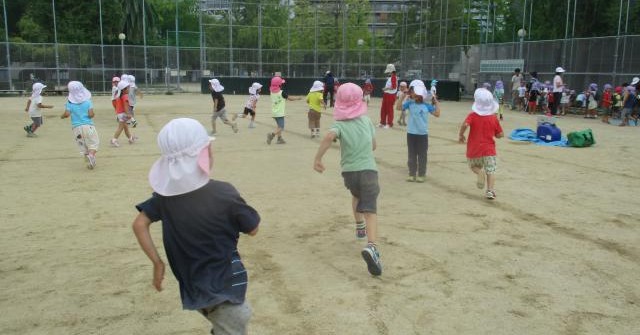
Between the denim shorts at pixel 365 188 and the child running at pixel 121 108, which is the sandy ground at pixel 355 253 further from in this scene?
the child running at pixel 121 108

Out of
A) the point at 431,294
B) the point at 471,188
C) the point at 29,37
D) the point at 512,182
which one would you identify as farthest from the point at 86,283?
the point at 29,37

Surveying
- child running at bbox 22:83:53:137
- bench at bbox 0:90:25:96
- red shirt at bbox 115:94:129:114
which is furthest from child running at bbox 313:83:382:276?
bench at bbox 0:90:25:96

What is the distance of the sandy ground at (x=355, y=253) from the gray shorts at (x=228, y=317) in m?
1.12

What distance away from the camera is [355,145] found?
5594 millimetres

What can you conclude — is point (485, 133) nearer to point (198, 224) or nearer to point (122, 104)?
point (198, 224)

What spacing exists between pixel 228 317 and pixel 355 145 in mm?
2869

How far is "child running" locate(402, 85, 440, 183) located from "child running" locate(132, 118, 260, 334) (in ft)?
21.9

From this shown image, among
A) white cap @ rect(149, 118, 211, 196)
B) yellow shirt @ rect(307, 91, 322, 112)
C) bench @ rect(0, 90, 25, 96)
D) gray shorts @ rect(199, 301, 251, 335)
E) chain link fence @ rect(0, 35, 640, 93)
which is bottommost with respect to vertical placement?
bench @ rect(0, 90, 25, 96)

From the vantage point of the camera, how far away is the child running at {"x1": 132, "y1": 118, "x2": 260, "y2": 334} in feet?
9.52

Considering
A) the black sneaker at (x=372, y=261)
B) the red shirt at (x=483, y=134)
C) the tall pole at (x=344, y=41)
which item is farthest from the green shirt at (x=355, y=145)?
the tall pole at (x=344, y=41)

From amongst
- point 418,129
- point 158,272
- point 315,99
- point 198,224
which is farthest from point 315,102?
point 198,224

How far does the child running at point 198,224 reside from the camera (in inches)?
114

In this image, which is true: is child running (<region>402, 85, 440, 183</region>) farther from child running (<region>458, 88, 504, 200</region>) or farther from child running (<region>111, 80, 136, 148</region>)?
child running (<region>111, 80, 136, 148</region>)

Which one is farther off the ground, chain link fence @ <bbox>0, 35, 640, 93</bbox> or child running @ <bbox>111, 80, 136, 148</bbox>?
chain link fence @ <bbox>0, 35, 640, 93</bbox>
